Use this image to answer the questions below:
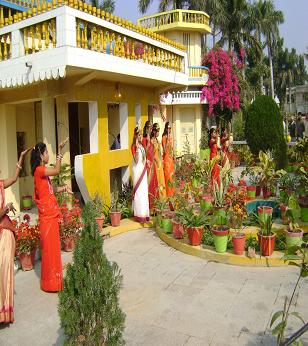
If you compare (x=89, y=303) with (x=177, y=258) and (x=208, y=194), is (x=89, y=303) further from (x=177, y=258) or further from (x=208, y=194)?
(x=208, y=194)

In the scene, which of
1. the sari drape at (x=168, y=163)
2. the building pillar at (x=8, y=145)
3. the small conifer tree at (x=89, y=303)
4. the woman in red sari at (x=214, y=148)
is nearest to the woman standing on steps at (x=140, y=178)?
the sari drape at (x=168, y=163)

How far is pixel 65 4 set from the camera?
20.7 ft

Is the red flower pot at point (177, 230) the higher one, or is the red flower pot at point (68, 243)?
the red flower pot at point (177, 230)

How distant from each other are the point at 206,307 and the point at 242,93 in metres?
20.2

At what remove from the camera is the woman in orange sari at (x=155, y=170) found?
27.5 feet

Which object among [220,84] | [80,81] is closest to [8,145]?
[80,81]

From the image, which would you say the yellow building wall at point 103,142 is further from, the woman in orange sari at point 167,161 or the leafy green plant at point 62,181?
the woman in orange sari at point 167,161

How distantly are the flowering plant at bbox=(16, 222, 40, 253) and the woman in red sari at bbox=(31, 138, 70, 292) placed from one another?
0.92 m

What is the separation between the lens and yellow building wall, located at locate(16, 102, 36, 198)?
32.2 ft

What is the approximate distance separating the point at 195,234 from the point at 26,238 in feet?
8.23

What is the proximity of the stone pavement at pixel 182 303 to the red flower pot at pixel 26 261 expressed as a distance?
11cm

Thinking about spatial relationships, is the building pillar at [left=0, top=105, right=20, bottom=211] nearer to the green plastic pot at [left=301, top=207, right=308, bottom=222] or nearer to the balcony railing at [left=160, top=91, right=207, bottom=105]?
the green plastic pot at [left=301, top=207, right=308, bottom=222]

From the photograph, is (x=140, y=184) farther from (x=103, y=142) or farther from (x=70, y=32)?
(x=70, y=32)

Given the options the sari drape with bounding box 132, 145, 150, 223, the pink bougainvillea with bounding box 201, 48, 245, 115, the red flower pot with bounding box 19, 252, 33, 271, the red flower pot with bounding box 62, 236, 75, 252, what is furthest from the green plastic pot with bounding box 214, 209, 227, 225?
the pink bougainvillea with bounding box 201, 48, 245, 115
